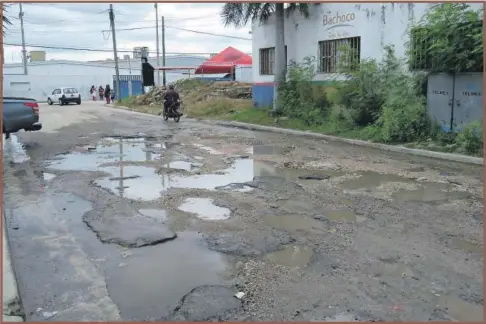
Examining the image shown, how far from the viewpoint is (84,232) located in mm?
6016

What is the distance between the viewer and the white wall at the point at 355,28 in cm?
1603

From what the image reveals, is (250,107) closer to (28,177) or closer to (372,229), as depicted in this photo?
(28,177)

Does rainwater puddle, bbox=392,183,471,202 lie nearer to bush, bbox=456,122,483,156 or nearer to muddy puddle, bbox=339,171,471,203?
muddy puddle, bbox=339,171,471,203

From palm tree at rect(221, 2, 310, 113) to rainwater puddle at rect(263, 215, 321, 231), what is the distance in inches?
594

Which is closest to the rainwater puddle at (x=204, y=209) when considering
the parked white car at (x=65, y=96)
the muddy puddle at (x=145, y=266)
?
the muddy puddle at (x=145, y=266)

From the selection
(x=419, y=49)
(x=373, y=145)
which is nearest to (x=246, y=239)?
(x=373, y=145)

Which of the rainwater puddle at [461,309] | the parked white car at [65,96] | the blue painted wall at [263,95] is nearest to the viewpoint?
the rainwater puddle at [461,309]

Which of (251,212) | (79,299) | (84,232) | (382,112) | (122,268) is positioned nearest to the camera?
(79,299)

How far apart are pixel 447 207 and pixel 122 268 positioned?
483 cm

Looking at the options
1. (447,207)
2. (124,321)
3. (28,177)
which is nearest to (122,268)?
(124,321)

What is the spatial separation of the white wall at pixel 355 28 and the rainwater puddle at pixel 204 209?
1042 cm

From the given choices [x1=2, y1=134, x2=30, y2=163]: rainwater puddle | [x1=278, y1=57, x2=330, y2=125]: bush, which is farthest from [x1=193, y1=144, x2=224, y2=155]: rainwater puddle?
[x1=278, y1=57, x2=330, y2=125]: bush

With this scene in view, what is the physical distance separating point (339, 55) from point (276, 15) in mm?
3649

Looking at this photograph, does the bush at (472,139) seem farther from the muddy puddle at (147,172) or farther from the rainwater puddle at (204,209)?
the rainwater puddle at (204,209)
